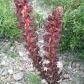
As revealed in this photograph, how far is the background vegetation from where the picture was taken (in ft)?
10.7

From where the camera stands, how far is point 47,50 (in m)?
2.08

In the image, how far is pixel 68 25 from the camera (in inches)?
134

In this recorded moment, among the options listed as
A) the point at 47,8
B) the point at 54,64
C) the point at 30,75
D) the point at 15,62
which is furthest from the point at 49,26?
the point at 47,8

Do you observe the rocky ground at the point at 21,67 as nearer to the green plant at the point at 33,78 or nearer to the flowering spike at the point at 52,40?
the green plant at the point at 33,78

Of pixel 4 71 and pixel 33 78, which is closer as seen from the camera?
pixel 33 78

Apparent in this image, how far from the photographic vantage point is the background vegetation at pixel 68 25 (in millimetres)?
3262

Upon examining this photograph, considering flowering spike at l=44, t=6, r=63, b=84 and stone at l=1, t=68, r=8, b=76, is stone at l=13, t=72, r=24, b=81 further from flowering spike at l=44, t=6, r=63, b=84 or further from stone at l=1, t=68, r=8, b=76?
flowering spike at l=44, t=6, r=63, b=84

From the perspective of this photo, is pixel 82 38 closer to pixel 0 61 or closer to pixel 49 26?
pixel 0 61

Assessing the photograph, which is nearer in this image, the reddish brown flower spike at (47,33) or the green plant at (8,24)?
the reddish brown flower spike at (47,33)

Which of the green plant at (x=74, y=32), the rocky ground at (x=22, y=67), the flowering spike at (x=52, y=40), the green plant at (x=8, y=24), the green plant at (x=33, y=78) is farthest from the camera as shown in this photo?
the green plant at (x=8, y=24)

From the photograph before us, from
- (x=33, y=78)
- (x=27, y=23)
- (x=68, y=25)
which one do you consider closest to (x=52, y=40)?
(x=27, y=23)

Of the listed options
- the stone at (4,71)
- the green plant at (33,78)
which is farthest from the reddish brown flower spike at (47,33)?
the stone at (4,71)

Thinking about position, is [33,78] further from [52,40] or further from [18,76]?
[52,40]

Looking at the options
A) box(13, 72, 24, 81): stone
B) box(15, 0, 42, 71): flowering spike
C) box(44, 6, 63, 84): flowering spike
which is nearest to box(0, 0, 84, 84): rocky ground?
box(13, 72, 24, 81): stone
